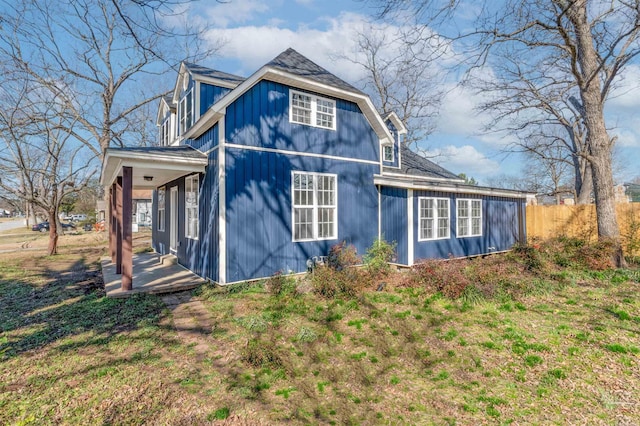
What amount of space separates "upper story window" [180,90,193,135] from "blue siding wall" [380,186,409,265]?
6878mm

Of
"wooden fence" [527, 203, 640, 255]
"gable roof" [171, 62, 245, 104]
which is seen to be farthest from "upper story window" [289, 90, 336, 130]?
"wooden fence" [527, 203, 640, 255]

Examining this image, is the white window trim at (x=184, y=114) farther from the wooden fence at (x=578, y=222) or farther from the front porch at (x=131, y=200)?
the wooden fence at (x=578, y=222)

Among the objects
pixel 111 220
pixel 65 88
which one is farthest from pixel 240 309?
pixel 65 88

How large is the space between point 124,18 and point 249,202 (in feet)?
15.1

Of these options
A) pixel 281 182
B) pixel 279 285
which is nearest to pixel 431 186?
pixel 281 182

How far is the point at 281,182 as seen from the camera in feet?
28.5

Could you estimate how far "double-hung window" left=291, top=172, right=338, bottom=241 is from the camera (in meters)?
9.02

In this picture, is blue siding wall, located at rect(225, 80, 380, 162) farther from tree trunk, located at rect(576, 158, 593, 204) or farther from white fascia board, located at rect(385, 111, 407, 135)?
tree trunk, located at rect(576, 158, 593, 204)

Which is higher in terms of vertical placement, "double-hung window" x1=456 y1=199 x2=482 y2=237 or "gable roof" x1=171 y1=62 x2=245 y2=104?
"gable roof" x1=171 y1=62 x2=245 y2=104

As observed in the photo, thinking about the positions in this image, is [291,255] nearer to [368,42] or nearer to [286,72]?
[286,72]

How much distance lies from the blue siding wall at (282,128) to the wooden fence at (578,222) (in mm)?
9896

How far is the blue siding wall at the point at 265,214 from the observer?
25.8ft

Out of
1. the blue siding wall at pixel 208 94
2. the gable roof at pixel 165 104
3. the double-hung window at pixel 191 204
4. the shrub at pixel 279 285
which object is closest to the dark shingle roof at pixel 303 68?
the blue siding wall at pixel 208 94

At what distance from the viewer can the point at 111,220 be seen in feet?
43.1
